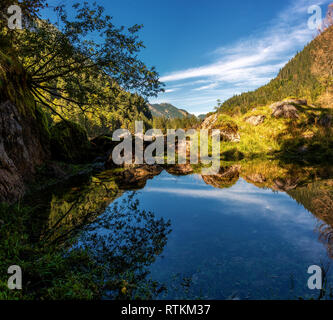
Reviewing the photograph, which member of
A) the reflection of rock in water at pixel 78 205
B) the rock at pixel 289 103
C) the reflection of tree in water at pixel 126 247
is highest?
the rock at pixel 289 103

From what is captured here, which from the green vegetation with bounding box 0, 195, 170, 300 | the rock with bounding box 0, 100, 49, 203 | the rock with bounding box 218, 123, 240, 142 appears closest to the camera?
the green vegetation with bounding box 0, 195, 170, 300

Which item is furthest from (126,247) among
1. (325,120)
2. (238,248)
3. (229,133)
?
(325,120)

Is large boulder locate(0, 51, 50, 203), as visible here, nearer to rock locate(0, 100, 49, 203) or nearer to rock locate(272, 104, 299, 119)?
rock locate(0, 100, 49, 203)

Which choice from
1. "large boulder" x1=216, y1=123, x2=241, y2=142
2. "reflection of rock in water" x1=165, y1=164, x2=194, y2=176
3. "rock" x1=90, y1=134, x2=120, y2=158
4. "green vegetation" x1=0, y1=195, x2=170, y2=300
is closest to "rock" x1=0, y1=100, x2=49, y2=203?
"green vegetation" x1=0, y1=195, x2=170, y2=300

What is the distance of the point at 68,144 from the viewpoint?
15.7 m

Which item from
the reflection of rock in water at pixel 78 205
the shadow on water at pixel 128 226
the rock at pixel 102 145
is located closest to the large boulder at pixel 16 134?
the shadow on water at pixel 128 226

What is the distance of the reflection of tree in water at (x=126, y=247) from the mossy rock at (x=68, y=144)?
9.87 m

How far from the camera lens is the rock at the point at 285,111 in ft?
71.9

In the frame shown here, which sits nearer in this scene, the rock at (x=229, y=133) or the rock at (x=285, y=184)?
the rock at (x=285, y=184)

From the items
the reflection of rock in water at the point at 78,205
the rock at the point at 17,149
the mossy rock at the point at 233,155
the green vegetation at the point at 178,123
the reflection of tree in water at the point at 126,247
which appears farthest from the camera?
the green vegetation at the point at 178,123

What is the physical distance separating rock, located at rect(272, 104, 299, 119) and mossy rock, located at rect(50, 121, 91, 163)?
74.5 feet

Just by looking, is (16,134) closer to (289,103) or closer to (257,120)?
(257,120)

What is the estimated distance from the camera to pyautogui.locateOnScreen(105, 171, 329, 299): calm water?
2828mm

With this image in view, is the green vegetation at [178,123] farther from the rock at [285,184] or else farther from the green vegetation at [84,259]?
the green vegetation at [84,259]
